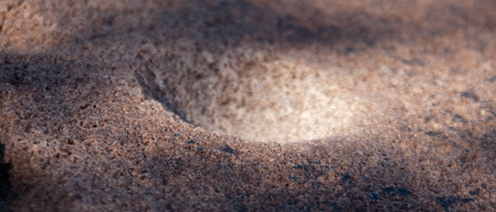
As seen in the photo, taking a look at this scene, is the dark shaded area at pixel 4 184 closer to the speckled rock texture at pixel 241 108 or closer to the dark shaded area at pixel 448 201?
the speckled rock texture at pixel 241 108

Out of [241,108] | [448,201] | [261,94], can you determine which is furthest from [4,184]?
[448,201]

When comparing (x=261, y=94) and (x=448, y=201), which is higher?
(x=448, y=201)

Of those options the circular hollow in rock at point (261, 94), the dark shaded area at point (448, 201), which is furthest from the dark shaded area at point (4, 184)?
the dark shaded area at point (448, 201)

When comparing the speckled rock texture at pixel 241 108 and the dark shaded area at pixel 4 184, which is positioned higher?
the speckled rock texture at pixel 241 108

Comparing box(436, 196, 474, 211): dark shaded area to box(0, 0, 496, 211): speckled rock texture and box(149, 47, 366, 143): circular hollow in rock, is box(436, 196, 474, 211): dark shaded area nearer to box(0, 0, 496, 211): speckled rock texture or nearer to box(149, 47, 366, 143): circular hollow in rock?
box(0, 0, 496, 211): speckled rock texture

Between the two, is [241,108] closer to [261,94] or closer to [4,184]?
[261,94]

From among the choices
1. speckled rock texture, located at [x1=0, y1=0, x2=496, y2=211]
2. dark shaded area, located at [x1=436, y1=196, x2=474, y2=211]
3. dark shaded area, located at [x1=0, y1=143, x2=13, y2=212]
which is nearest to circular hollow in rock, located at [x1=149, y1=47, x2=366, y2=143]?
speckled rock texture, located at [x1=0, y1=0, x2=496, y2=211]

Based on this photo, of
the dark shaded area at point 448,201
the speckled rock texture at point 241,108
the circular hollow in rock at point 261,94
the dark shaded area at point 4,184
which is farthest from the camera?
the circular hollow in rock at point 261,94

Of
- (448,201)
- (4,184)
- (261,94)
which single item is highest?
(448,201)

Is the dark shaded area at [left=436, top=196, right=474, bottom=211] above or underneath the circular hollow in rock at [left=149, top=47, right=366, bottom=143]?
above
